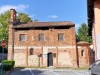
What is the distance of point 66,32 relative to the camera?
41.5m

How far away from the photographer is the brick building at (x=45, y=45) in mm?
40625

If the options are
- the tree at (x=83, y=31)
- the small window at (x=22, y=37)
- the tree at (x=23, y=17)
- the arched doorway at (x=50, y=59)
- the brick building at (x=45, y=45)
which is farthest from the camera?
the tree at (x=83, y=31)

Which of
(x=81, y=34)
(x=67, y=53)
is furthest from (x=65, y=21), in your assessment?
(x=81, y=34)

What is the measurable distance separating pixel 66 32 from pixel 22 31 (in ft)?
27.3

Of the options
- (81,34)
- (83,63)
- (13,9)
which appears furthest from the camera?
(81,34)

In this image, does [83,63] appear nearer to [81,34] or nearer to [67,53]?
[67,53]

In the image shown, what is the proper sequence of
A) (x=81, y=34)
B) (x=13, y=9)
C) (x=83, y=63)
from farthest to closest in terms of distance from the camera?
1. (x=81, y=34)
2. (x=13, y=9)
3. (x=83, y=63)

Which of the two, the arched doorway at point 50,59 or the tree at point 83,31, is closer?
the arched doorway at point 50,59

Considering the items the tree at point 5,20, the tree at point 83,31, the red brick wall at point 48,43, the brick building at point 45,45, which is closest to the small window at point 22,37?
the brick building at point 45,45

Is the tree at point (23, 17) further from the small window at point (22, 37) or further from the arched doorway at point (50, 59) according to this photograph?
the arched doorway at point (50, 59)

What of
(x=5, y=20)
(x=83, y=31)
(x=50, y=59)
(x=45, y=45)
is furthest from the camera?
(x=83, y=31)

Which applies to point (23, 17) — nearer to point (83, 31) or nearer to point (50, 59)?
point (83, 31)

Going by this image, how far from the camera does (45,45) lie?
41.3m

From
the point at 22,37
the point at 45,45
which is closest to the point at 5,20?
the point at 22,37
